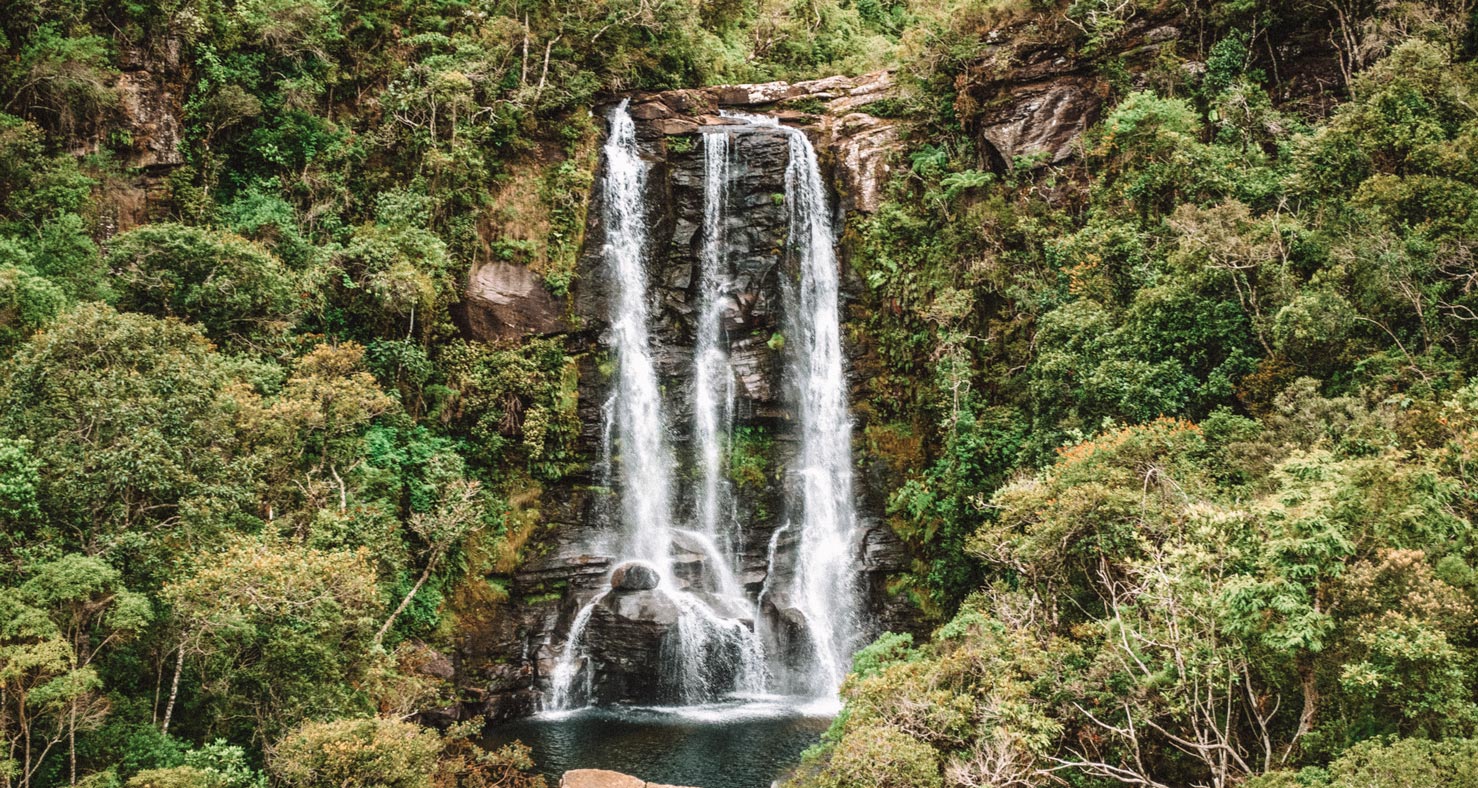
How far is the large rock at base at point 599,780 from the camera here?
13.4 m

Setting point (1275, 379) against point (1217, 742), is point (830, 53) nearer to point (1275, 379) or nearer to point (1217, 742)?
point (1275, 379)

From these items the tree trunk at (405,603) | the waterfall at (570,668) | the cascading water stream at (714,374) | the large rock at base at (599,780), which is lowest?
the large rock at base at (599,780)

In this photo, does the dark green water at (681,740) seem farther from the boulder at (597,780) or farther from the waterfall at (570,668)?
the boulder at (597,780)

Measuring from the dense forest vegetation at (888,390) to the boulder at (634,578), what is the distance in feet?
9.39

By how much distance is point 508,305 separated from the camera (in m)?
21.9

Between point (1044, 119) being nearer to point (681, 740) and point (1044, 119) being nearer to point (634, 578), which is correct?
point (634, 578)

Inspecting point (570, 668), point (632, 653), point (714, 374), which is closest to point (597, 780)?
point (632, 653)

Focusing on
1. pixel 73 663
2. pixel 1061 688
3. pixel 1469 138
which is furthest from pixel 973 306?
pixel 73 663

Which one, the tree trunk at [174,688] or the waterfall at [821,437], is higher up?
the waterfall at [821,437]

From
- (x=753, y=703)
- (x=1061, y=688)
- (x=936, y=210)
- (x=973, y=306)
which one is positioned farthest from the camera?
(x=936, y=210)

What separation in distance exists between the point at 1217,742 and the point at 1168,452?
212 inches

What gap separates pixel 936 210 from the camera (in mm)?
22297

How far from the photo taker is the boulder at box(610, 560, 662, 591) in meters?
19.7

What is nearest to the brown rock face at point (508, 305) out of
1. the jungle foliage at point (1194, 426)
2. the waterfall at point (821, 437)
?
the waterfall at point (821, 437)
